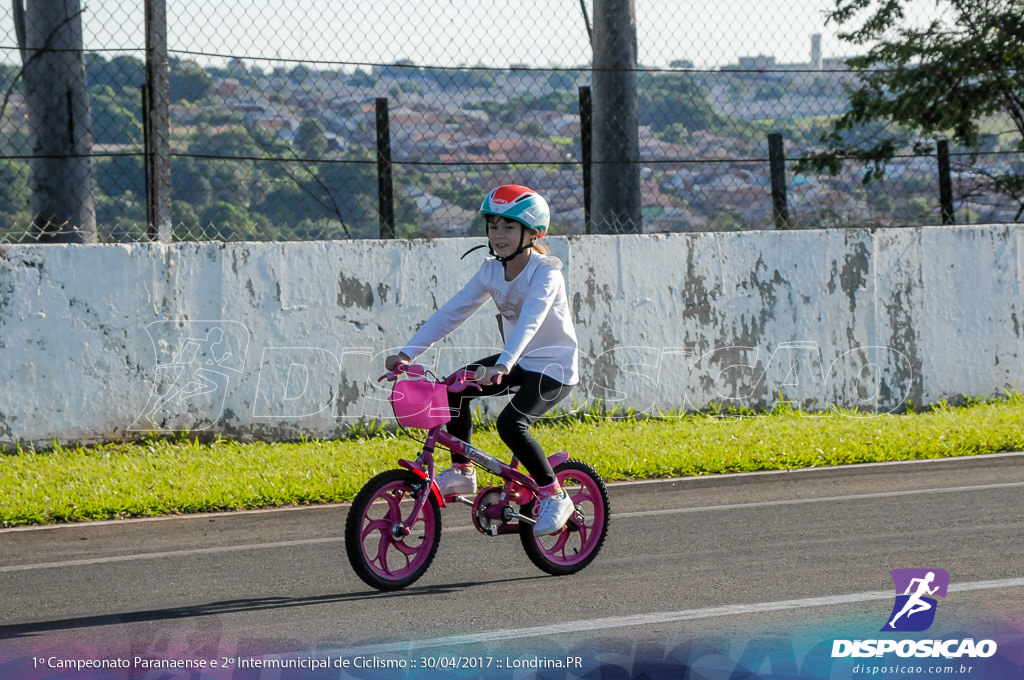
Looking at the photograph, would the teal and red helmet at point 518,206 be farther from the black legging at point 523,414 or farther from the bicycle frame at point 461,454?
the bicycle frame at point 461,454

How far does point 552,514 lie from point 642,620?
84cm

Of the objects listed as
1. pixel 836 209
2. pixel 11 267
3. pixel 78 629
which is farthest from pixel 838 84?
pixel 78 629

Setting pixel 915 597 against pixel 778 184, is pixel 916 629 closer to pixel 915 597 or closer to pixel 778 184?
pixel 915 597

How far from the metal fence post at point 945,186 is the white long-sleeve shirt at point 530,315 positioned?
7.19 m

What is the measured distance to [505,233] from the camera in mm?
5574

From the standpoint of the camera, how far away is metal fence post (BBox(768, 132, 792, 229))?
11203 mm

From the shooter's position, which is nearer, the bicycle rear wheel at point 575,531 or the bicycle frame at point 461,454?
the bicycle frame at point 461,454

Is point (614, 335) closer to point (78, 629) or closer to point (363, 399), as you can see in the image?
point (363, 399)

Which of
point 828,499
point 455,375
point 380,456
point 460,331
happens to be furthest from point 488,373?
point 460,331

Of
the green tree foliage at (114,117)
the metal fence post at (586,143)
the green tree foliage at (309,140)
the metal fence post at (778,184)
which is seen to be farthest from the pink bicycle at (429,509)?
the metal fence post at (778,184)

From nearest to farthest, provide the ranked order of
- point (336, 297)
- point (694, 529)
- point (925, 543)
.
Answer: point (925, 543) → point (694, 529) → point (336, 297)

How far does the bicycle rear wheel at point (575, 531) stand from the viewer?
223 inches

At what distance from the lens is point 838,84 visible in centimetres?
1186

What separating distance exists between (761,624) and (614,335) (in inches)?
218
